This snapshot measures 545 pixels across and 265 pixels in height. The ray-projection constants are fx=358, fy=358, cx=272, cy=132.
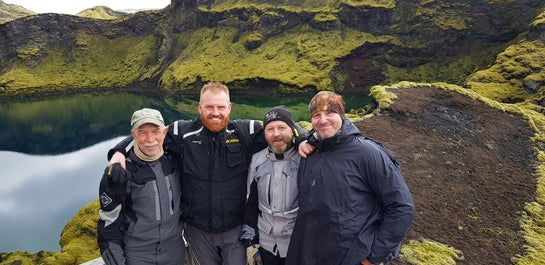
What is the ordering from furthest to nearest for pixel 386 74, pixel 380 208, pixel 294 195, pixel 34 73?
1. pixel 34 73
2. pixel 386 74
3. pixel 294 195
4. pixel 380 208

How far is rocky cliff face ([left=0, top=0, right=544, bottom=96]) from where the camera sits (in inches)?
3553

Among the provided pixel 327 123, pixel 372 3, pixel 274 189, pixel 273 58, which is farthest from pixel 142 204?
pixel 372 3

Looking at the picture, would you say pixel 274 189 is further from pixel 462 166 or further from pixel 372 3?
pixel 372 3

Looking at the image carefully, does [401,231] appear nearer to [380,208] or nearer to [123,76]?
[380,208]

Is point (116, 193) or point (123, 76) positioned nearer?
point (116, 193)

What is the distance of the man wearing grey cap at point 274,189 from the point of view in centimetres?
583

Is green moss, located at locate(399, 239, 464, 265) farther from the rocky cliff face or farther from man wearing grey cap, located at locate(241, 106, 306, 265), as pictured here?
the rocky cliff face

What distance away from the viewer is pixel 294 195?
19.1 feet

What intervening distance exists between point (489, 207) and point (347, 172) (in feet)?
35.9

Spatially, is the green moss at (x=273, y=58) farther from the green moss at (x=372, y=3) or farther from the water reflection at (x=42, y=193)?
the water reflection at (x=42, y=193)

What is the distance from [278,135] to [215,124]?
3.48 feet

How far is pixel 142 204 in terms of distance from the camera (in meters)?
5.66

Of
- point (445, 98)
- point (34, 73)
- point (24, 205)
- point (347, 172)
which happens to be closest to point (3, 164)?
point (24, 205)

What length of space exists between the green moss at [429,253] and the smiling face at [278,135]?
6.07 meters
